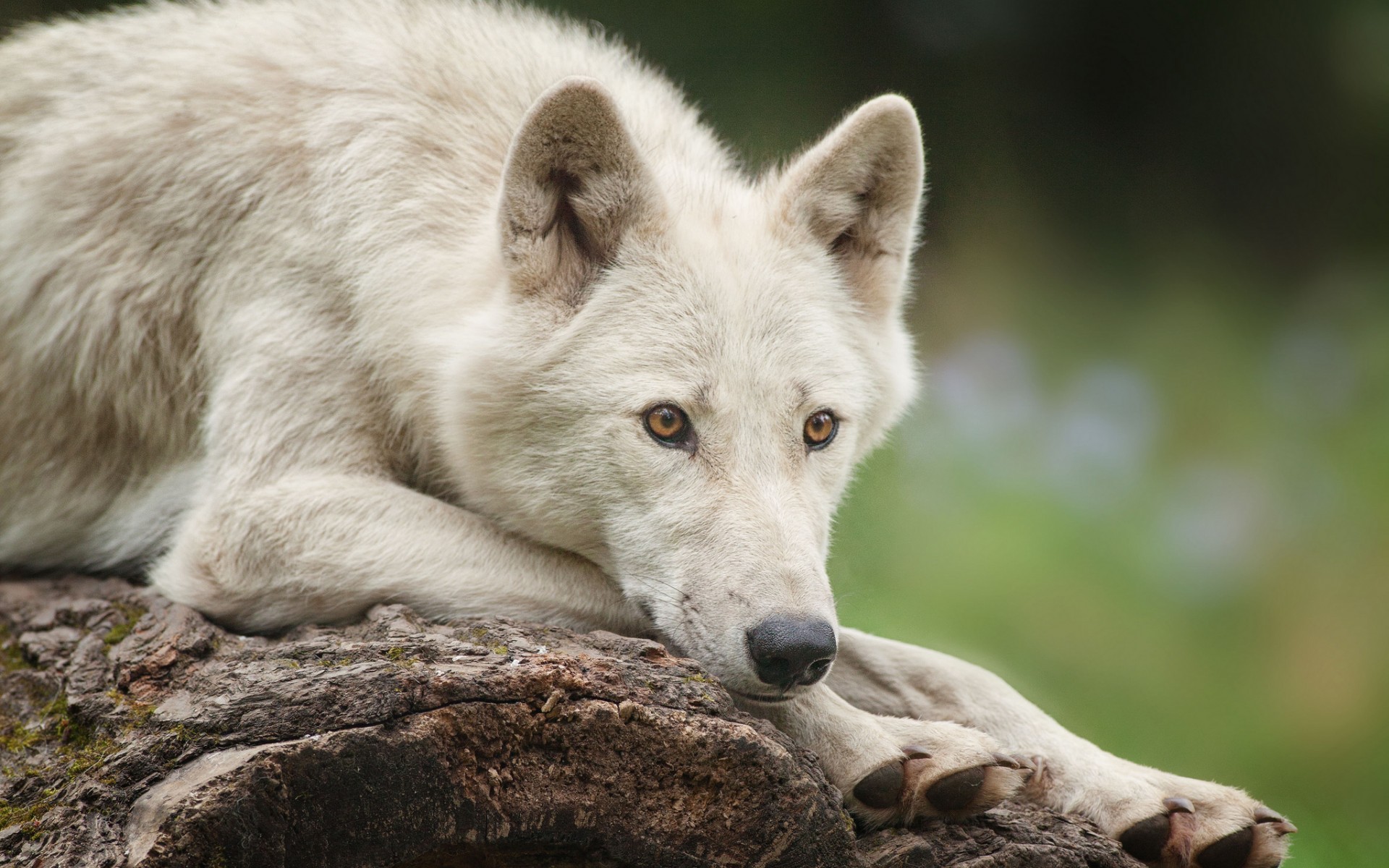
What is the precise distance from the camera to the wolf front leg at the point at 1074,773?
9.29ft

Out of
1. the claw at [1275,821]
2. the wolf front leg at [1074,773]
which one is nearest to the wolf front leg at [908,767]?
the wolf front leg at [1074,773]

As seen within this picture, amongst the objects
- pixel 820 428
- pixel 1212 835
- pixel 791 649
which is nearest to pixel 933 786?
pixel 791 649

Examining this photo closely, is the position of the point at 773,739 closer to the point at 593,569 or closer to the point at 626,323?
the point at 593,569

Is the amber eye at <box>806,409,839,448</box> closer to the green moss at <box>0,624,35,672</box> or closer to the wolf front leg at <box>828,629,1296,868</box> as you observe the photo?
the wolf front leg at <box>828,629,1296,868</box>

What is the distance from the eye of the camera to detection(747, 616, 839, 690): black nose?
2717 mm

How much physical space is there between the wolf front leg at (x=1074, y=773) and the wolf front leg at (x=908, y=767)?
23 cm

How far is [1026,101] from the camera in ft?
25.1

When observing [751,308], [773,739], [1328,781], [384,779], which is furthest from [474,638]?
[1328,781]

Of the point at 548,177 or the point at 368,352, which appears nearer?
the point at 548,177

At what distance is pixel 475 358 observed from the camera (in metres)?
3.44

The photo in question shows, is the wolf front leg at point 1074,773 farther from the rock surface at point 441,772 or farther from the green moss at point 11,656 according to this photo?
the green moss at point 11,656

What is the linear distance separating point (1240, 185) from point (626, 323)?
20.1 ft

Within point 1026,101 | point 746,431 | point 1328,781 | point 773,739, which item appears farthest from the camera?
point 1026,101

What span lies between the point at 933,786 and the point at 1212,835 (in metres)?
0.74
